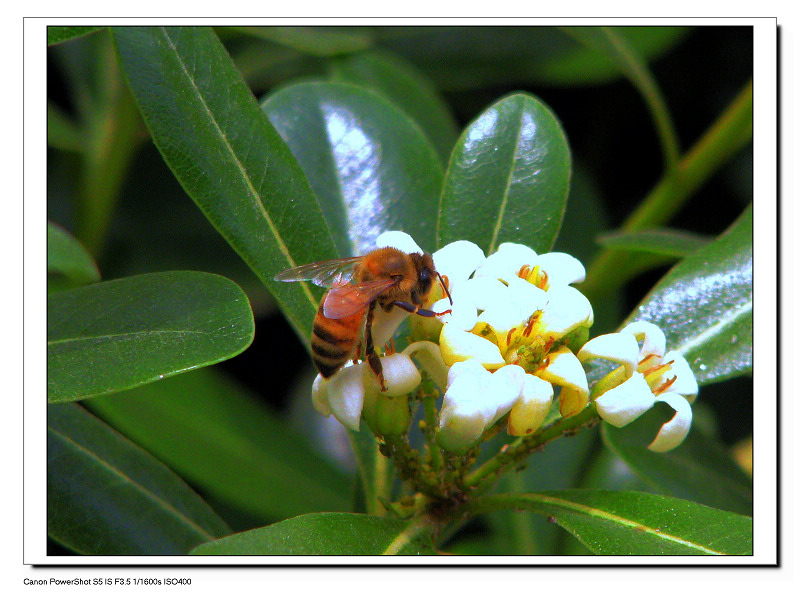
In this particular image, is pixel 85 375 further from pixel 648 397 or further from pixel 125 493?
pixel 648 397

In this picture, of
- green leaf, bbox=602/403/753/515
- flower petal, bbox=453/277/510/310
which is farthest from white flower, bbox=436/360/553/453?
green leaf, bbox=602/403/753/515

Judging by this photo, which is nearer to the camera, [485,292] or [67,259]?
[485,292]

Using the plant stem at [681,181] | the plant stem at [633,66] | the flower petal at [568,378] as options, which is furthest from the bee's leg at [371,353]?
the plant stem at [633,66]

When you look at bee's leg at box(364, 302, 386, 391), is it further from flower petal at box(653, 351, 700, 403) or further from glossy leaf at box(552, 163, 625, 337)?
glossy leaf at box(552, 163, 625, 337)

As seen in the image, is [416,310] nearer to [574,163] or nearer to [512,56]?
[574,163]

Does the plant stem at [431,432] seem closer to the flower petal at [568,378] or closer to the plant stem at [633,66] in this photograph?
the flower petal at [568,378]

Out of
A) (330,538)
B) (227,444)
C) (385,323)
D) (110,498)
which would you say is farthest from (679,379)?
(227,444)
